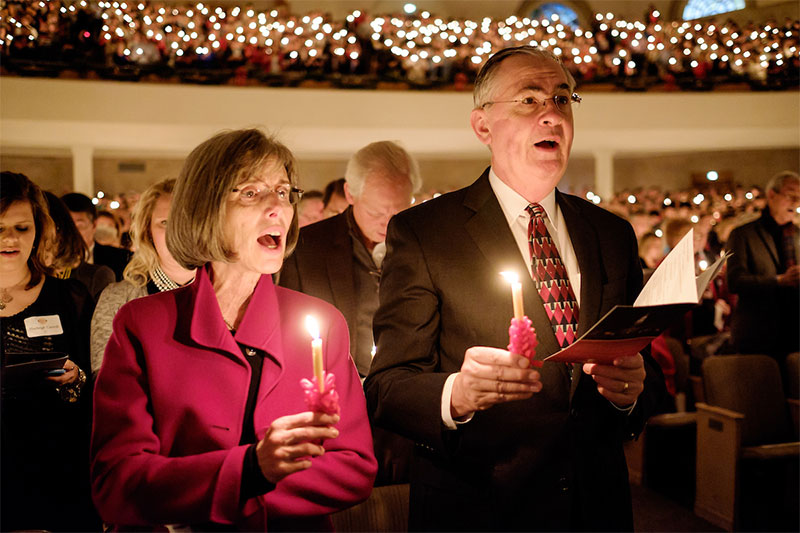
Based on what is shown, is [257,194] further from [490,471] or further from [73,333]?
[73,333]

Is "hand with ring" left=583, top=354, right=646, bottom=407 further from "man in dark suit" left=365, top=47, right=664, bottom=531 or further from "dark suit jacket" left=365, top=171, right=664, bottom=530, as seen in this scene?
"dark suit jacket" left=365, top=171, right=664, bottom=530

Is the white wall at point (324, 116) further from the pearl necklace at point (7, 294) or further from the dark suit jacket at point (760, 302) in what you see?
the pearl necklace at point (7, 294)

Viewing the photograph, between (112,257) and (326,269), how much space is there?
2.51 meters

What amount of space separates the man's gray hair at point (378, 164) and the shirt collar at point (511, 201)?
4.24 feet

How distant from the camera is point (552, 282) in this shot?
5.45 ft

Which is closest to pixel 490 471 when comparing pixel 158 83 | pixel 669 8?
pixel 158 83

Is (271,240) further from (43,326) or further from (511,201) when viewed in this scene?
(43,326)

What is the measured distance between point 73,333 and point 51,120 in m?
9.80

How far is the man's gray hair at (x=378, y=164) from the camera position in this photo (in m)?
3.03

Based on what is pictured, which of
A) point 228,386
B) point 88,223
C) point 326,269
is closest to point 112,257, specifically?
point 88,223

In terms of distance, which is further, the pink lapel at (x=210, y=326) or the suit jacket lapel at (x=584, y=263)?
the suit jacket lapel at (x=584, y=263)

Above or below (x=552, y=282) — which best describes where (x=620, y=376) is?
below

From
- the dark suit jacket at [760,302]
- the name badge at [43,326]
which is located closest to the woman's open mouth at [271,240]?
the name badge at [43,326]

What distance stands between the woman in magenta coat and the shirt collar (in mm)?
501
